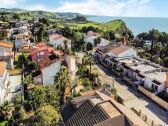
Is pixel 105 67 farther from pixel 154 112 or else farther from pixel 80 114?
pixel 80 114

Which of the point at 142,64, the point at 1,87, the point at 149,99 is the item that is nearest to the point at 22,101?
the point at 1,87

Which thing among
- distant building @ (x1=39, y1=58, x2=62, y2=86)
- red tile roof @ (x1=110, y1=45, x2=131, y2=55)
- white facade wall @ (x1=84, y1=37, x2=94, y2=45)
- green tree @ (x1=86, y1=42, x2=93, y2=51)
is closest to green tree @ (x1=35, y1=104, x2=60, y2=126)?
distant building @ (x1=39, y1=58, x2=62, y2=86)

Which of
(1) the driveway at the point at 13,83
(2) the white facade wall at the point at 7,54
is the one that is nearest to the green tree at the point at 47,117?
(1) the driveway at the point at 13,83

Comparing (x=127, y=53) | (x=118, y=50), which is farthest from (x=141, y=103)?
(x=118, y=50)

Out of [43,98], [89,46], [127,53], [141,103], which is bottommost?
[141,103]

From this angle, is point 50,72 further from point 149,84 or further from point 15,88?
point 149,84
